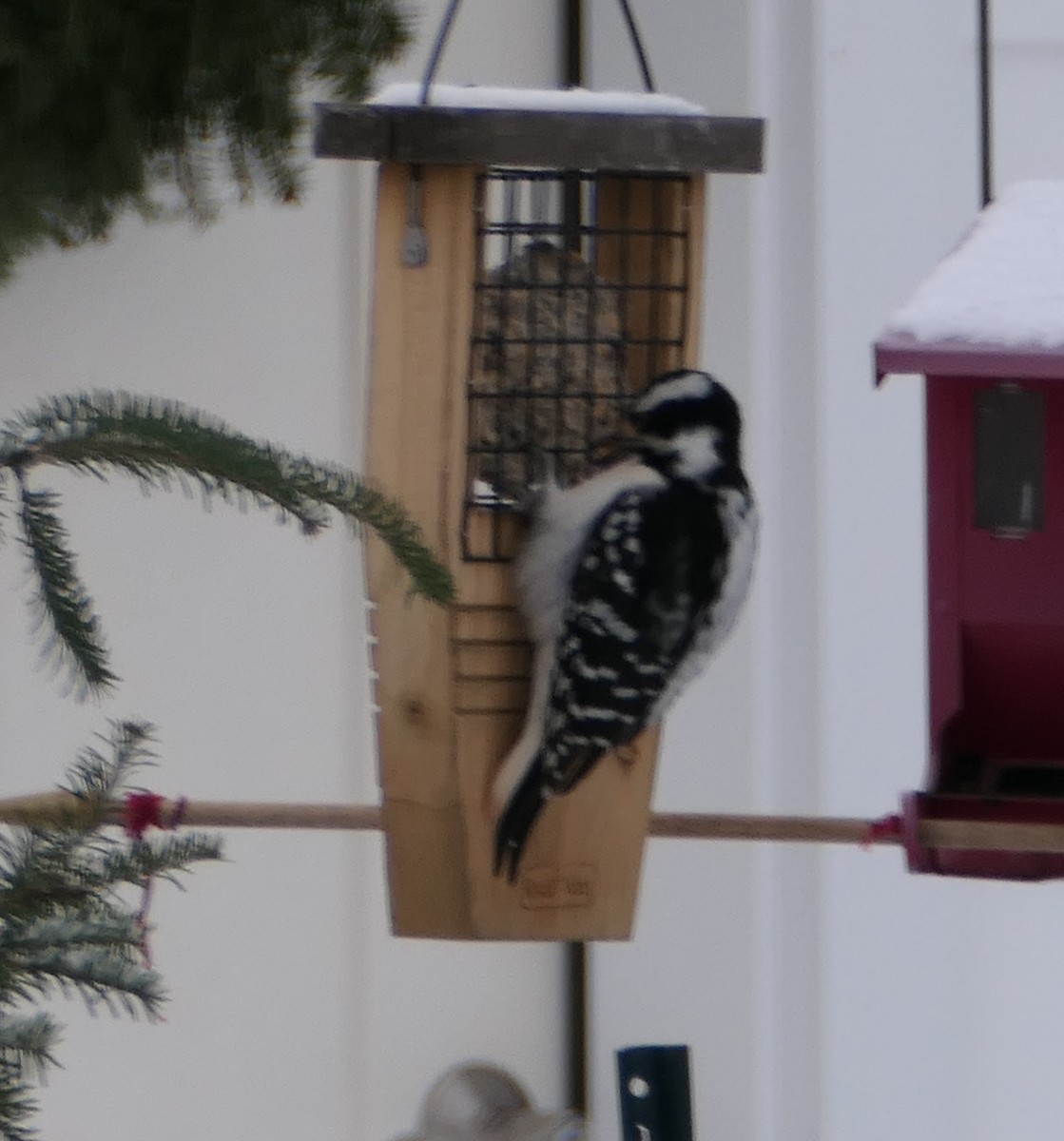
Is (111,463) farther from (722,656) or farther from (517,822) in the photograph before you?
(722,656)

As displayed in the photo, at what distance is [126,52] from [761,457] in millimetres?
→ 904

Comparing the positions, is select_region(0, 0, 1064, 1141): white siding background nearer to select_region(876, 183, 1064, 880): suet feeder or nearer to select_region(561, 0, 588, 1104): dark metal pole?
select_region(561, 0, 588, 1104): dark metal pole

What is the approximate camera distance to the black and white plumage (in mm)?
1031

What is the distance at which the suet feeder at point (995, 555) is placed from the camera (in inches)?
37.2

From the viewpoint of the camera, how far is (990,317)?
926mm

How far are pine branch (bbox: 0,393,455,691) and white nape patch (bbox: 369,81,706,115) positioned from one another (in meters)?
0.35

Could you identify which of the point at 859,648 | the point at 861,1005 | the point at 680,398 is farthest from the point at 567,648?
the point at 861,1005

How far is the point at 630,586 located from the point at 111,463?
0.48 meters

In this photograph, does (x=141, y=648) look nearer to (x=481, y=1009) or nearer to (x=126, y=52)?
(x=481, y=1009)

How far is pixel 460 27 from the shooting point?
1.85 m

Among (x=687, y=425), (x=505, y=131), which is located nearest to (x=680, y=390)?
(x=687, y=425)

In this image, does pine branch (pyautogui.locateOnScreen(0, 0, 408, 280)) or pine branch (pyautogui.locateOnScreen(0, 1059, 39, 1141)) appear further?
pine branch (pyautogui.locateOnScreen(0, 0, 408, 280))

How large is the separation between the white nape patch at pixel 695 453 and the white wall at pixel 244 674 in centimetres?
72

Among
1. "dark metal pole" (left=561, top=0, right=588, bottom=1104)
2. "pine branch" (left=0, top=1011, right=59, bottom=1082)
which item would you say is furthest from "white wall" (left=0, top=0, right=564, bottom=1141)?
"pine branch" (left=0, top=1011, right=59, bottom=1082)
